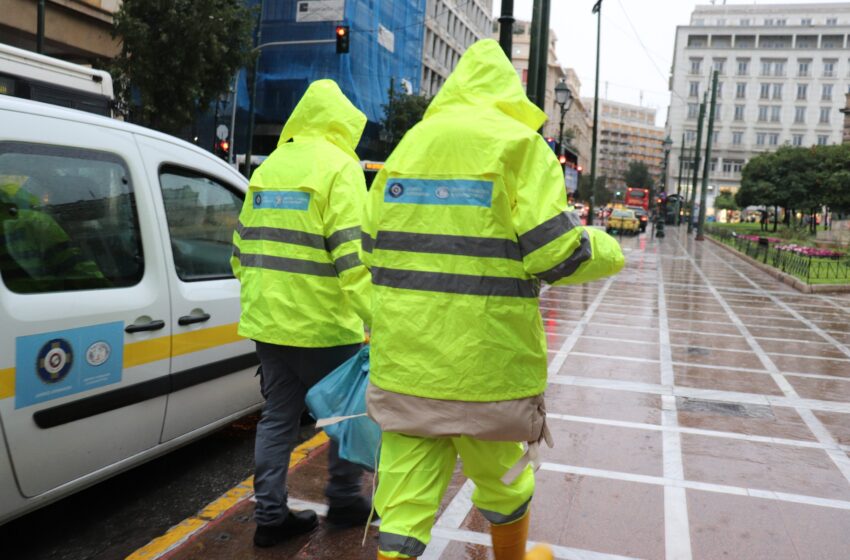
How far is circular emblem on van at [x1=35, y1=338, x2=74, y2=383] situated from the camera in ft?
9.28

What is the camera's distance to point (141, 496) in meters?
3.92

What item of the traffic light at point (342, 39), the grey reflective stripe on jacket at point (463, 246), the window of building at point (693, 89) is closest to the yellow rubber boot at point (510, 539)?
the grey reflective stripe on jacket at point (463, 246)

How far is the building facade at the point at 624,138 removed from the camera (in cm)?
17900

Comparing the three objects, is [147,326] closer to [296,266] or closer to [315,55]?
[296,266]

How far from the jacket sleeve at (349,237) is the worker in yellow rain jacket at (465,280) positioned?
1.59 feet

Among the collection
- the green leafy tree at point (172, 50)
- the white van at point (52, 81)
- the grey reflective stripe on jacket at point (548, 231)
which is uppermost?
the green leafy tree at point (172, 50)

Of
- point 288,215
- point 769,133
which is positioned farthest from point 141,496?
point 769,133

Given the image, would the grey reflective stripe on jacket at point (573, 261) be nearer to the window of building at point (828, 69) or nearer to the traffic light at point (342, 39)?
the traffic light at point (342, 39)

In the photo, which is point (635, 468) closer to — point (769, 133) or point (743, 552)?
point (743, 552)

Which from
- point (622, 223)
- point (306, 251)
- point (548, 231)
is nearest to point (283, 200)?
point (306, 251)

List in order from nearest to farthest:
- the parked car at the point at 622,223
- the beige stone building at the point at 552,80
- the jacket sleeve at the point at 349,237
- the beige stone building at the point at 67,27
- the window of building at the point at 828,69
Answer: the jacket sleeve at the point at 349,237 → the beige stone building at the point at 67,27 → the parked car at the point at 622,223 → the beige stone building at the point at 552,80 → the window of building at the point at 828,69

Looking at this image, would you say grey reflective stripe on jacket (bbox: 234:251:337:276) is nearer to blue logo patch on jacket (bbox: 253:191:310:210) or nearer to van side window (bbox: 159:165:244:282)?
blue logo patch on jacket (bbox: 253:191:310:210)

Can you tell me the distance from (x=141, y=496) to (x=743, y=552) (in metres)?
2.98

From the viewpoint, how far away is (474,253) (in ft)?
7.48
